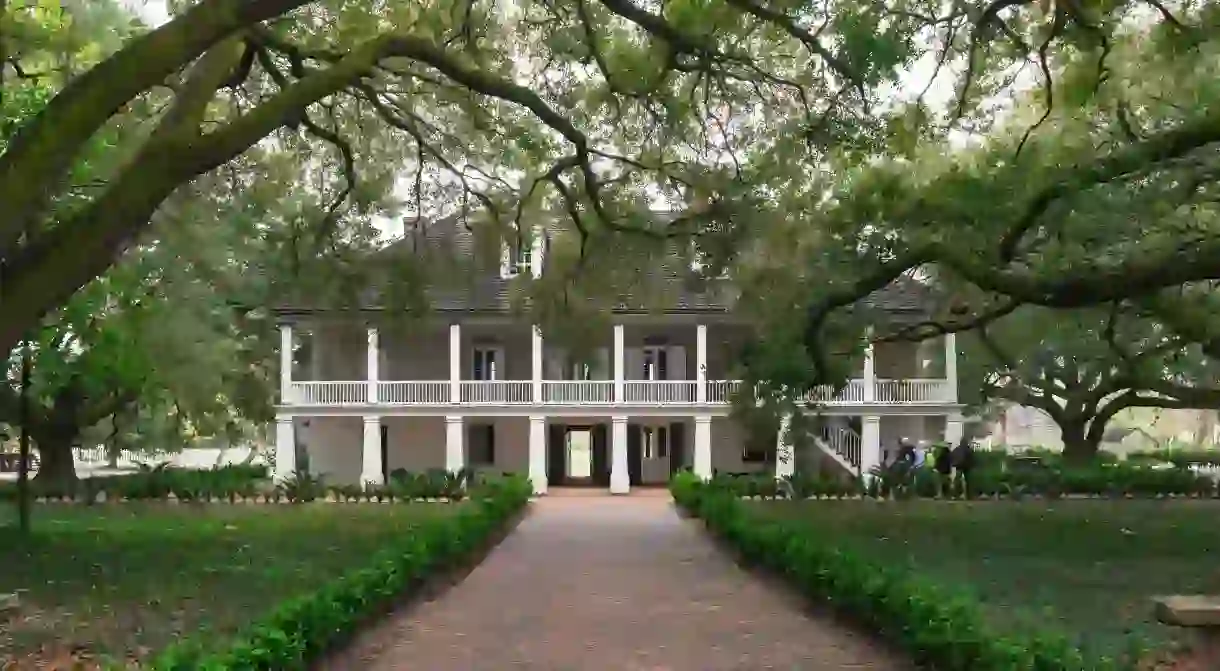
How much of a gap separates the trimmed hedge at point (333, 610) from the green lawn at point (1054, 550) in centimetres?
538

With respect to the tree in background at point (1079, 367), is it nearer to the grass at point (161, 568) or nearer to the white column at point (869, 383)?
the white column at point (869, 383)

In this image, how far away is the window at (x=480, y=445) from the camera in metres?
38.8

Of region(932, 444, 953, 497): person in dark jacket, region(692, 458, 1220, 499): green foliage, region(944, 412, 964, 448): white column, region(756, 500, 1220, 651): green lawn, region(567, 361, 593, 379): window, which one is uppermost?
region(567, 361, 593, 379): window

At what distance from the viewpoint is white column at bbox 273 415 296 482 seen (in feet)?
117

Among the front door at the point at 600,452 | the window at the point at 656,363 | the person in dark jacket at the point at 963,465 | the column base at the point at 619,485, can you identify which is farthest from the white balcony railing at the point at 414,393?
the person in dark jacket at the point at 963,465

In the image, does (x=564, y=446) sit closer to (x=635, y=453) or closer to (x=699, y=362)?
(x=635, y=453)

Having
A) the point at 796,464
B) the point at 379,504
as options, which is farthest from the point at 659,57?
the point at 796,464

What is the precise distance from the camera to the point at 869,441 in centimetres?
3550

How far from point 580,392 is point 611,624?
2452cm

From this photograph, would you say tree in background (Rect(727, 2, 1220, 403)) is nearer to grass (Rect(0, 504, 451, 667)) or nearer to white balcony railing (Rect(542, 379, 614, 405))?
grass (Rect(0, 504, 451, 667))

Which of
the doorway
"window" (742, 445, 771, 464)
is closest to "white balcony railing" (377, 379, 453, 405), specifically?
the doorway

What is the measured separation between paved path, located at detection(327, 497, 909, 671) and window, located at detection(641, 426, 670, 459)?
21.6 meters

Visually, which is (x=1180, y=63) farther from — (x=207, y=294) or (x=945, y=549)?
(x=207, y=294)

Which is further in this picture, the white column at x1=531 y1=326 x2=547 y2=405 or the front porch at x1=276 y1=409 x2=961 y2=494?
the front porch at x1=276 y1=409 x2=961 y2=494
